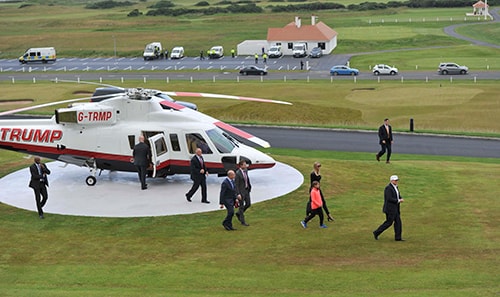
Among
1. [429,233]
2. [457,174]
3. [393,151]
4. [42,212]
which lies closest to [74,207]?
[42,212]

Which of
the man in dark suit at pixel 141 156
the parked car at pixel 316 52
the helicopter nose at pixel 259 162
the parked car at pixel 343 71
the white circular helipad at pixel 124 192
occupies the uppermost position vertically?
the man in dark suit at pixel 141 156

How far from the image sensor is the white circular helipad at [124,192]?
74.6 ft

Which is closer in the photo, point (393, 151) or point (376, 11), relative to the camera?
point (393, 151)

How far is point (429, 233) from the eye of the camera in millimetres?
19484

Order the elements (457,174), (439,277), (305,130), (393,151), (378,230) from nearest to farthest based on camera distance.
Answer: (439,277) < (378,230) < (457,174) < (393,151) < (305,130)

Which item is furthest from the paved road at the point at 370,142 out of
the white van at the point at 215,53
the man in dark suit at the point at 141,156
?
the white van at the point at 215,53

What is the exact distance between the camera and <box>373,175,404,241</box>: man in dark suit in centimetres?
1845

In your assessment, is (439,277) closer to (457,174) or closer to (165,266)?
(165,266)

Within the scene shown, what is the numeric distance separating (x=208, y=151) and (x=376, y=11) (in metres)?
160

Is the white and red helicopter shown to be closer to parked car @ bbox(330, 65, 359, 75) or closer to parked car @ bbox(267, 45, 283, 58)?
parked car @ bbox(330, 65, 359, 75)

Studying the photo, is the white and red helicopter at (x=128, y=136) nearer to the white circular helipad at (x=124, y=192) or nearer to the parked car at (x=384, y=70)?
the white circular helipad at (x=124, y=192)

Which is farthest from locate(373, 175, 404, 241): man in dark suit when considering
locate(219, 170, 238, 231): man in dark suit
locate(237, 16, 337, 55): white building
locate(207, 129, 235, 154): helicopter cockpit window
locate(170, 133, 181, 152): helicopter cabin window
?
locate(237, 16, 337, 55): white building

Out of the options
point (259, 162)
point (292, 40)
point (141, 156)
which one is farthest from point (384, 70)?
point (141, 156)

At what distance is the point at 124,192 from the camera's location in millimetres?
24797
